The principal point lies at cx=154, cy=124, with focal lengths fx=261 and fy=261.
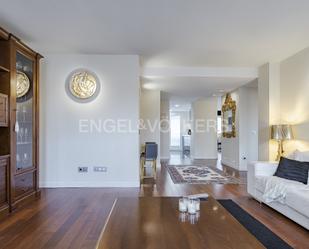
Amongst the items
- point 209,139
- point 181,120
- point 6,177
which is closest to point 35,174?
point 6,177

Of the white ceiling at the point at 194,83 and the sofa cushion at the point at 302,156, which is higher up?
the white ceiling at the point at 194,83

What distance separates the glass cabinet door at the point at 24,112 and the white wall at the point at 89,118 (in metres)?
0.93

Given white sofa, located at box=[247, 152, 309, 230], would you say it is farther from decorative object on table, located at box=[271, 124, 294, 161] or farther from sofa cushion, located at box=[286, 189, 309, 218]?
decorative object on table, located at box=[271, 124, 294, 161]

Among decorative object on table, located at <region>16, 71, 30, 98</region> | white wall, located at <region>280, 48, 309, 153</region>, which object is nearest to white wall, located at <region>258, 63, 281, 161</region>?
white wall, located at <region>280, 48, 309, 153</region>

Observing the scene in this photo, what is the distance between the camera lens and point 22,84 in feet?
13.3

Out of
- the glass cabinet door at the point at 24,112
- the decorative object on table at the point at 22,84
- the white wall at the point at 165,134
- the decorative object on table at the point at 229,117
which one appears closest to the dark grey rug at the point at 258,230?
the glass cabinet door at the point at 24,112

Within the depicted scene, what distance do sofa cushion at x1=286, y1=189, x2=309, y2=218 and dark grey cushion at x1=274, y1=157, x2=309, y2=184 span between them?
0.52 meters

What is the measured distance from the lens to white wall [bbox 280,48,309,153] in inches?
181

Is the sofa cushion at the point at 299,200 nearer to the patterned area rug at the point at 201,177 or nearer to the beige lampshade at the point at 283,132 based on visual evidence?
the beige lampshade at the point at 283,132

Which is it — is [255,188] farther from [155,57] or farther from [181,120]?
[181,120]

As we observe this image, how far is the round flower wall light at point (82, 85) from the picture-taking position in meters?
5.08

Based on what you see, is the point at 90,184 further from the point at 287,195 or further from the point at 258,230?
the point at 287,195

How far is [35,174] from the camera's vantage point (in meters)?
4.24

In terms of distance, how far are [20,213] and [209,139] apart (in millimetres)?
8076
